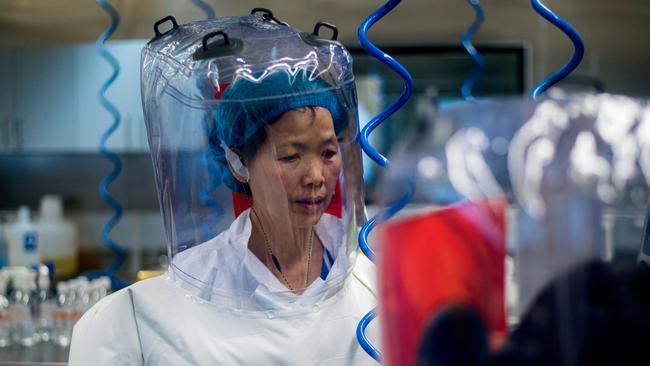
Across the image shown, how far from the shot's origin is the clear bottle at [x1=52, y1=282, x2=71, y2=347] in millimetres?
2260

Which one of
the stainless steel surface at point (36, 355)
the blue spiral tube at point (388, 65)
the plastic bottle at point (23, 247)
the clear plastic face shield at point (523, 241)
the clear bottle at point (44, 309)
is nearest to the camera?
the clear plastic face shield at point (523, 241)

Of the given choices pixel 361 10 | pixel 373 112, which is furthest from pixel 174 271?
pixel 373 112

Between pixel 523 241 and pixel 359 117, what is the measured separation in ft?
4.34

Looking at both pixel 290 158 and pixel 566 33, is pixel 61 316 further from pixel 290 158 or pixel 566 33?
pixel 566 33

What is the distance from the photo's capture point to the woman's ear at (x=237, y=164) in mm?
1077

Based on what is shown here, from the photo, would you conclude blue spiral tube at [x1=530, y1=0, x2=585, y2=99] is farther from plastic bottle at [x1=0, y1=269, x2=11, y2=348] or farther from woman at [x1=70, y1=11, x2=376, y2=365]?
plastic bottle at [x1=0, y1=269, x2=11, y2=348]

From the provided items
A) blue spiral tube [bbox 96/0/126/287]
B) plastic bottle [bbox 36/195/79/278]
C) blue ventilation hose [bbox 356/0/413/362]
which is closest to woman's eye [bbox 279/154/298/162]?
blue ventilation hose [bbox 356/0/413/362]

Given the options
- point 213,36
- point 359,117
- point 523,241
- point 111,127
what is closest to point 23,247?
point 111,127

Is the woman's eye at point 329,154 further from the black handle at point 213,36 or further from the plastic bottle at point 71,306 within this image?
the plastic bottle at point 71,306

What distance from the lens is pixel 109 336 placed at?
1.08 m

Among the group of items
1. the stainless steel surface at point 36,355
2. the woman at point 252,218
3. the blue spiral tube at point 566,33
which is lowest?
the stainless steel surface at point 36,355

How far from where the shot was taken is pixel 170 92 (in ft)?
3.60

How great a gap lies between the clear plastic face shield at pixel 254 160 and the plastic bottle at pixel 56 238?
110 inches

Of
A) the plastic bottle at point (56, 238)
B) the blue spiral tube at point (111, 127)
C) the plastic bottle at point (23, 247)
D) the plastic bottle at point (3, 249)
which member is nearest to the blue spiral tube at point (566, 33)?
the blue spiral tube at point (111, 127)
